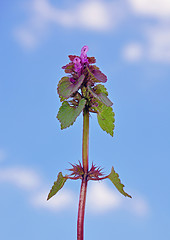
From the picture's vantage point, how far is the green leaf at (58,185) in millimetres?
3732

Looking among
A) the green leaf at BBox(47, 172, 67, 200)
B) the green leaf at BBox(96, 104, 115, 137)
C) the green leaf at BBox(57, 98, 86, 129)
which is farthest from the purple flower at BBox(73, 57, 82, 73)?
the green leaf at BBox(47, 172, 67, 200)

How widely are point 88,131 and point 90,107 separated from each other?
0.86ft

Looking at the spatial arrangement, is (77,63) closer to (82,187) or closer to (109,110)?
(109,110)

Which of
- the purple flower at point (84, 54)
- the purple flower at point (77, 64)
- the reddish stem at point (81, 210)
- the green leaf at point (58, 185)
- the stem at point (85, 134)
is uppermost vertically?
the purple flower at point (84, 54)

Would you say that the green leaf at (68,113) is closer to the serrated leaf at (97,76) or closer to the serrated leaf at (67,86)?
the serrated leaf at (67,86)

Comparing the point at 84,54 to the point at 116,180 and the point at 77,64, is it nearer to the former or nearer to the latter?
the point at 77,64

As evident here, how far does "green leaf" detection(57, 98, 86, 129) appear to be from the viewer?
3.48 meters

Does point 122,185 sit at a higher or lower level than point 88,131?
lower

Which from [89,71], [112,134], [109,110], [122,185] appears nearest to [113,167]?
[122,185]

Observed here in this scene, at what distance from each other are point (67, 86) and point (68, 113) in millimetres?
306

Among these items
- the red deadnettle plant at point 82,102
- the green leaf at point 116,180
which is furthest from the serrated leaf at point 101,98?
the green leaf at point 116,180

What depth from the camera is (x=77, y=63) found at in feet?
12.2

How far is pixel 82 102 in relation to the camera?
356 cm

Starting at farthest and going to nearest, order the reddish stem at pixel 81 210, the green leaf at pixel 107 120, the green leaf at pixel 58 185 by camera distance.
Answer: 1. the green leaf at pixel 107 120
2. the green leaf at pixel 58 185
3. the reddish stem at pixel 81 210
